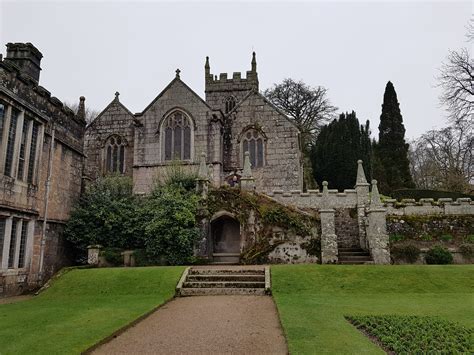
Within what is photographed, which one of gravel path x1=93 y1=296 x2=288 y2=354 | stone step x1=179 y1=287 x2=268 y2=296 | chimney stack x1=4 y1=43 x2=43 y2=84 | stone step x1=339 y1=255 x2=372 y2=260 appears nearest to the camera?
gravel path x1=93 y1=296 x2=288 y2=354

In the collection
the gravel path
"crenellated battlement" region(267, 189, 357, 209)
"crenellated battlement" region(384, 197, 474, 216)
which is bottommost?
the gravel path

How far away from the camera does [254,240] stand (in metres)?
17.6

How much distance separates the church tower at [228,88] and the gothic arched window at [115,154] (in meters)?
12.1

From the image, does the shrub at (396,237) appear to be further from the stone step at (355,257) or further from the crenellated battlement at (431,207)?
the stone step at (355,257)

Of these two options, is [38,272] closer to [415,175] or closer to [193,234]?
[193,234]

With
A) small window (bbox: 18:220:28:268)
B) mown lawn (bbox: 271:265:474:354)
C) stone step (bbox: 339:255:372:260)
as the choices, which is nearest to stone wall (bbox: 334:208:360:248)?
stone step (bbox: 339:255:372:260)

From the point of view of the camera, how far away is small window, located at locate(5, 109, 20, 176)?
1331 centimetres

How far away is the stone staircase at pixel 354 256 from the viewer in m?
17.2

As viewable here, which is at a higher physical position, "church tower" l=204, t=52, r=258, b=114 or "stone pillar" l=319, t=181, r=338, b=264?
"church tower" l=204, t=52, r=258, b=114

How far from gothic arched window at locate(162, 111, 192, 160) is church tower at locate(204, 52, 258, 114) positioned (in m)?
11.4

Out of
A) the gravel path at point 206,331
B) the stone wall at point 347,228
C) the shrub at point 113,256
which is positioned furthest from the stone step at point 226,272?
the stone wall at point 347,228

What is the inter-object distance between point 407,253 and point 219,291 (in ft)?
32.3

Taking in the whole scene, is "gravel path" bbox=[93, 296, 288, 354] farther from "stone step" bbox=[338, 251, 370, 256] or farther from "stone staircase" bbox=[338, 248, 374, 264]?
"stone step" bbox=[338, 251, 370, 256]

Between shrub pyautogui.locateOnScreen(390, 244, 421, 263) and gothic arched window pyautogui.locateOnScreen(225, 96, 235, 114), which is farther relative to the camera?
gothic arched window pyautogui.locateOnScreen(225, 96, 235, 114)
